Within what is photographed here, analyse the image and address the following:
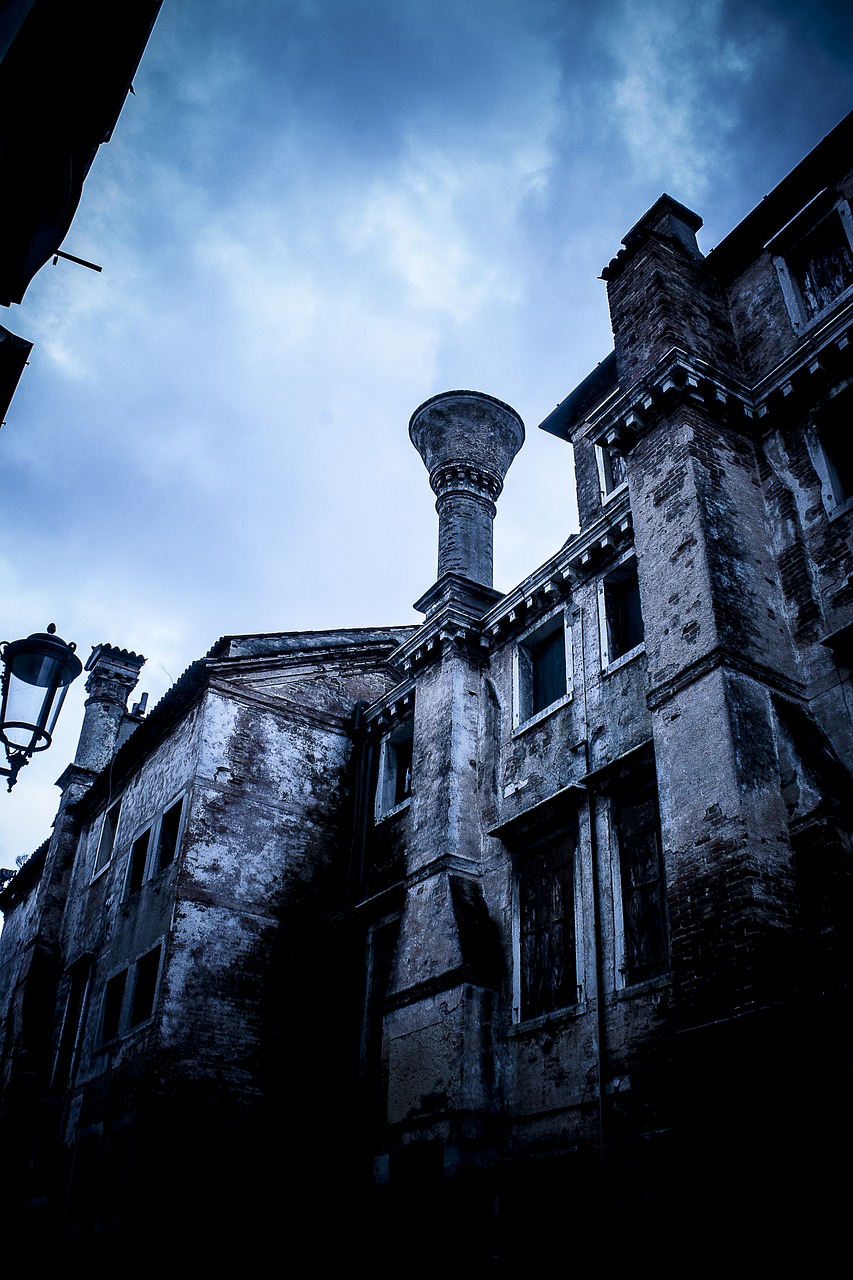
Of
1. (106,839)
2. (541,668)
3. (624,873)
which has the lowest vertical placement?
(624,873)

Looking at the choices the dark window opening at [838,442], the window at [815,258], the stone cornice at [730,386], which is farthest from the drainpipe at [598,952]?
the window at [815,258]

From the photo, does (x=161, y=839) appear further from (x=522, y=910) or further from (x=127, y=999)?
(x=522, y=910)

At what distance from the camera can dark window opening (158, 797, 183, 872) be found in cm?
1506

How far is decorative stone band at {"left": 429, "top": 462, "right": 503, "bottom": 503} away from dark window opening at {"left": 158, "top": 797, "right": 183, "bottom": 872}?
730 cm

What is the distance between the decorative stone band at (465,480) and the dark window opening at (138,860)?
812cm

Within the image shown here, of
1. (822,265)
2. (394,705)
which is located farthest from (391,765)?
(822,265)

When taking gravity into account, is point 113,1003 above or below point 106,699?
below

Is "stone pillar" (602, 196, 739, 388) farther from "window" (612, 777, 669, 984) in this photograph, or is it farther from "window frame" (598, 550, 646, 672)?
"window" (612, 777, 669, 984)

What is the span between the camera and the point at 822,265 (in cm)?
1050

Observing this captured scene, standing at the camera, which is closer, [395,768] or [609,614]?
[609,614]

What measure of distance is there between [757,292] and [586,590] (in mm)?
4174

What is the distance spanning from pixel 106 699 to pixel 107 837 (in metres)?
5.21

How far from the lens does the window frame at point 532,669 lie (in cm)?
1167

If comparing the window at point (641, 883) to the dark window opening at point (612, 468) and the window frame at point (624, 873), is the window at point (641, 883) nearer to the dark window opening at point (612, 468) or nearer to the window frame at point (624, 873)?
the window frame at point (624, 873)
